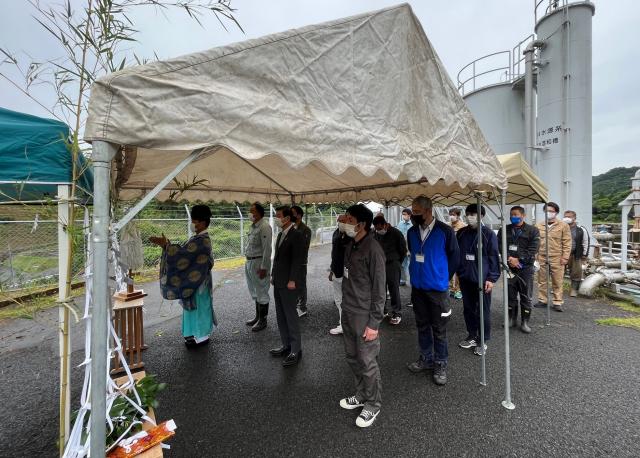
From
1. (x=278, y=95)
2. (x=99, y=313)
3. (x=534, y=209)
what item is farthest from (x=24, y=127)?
(x=534, y=209)

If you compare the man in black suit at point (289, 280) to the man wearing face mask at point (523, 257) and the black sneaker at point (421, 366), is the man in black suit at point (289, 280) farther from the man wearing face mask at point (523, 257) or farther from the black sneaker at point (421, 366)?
the man wearing face mask at point (523, 257)

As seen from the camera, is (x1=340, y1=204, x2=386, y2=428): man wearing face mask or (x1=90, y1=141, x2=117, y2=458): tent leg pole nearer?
(x1=90, y1=141, x2=117, y2=458): tent leg pole

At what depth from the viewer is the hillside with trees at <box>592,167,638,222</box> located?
29.3 m

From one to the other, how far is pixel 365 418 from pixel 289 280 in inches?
62.7

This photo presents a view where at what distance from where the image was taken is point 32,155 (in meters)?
1.43

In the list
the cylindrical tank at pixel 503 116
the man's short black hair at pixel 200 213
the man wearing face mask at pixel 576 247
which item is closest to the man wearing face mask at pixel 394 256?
the man's short black hair at pixel 200 213

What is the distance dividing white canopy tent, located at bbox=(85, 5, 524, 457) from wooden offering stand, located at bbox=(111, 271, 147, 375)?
1.70m

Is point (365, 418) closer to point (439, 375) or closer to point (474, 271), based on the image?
point (439, 375)

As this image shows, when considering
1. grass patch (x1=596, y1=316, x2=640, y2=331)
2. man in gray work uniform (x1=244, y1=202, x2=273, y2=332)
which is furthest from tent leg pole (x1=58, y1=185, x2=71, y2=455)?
grass patch (x1=596, y1=316, x2=640, y2=331)

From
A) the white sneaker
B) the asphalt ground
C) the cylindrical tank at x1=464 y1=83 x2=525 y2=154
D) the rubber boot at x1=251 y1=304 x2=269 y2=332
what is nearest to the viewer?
the asphalt ground

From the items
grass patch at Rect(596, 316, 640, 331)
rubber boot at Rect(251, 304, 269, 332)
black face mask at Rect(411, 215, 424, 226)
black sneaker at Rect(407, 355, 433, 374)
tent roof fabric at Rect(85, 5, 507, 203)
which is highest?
tent roof fabric at Rect(85, 5, 507, 203)

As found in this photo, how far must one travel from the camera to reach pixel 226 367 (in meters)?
3.47

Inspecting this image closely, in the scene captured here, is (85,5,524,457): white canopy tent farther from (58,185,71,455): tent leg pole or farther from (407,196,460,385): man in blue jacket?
(407,196,460,385): man in blue jacket

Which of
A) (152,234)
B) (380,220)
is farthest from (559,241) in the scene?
(152,234)
